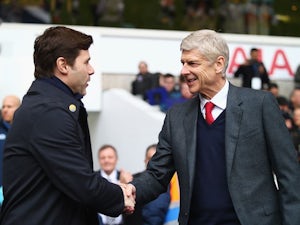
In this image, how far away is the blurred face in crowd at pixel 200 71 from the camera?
4.31 meters

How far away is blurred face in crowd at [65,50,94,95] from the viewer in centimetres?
397

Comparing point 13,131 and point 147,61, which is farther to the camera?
point 147,61

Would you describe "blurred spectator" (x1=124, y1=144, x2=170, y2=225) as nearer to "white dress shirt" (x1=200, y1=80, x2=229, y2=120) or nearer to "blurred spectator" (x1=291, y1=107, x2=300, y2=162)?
"blurred spectator" (x1=291, y1=107, x2=300, y2=162)

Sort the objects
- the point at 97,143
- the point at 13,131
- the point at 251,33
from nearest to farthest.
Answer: the point at 13,131 < the point at 97,143 < the point at 251,33

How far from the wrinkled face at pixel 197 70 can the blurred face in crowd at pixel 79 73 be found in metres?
0.58

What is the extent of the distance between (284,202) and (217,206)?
352 millimetres

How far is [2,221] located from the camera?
388 cm

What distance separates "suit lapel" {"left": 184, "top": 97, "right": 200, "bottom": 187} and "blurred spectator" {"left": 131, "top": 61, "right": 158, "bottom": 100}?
38.4ft

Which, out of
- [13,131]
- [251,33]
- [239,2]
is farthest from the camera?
[239,2]

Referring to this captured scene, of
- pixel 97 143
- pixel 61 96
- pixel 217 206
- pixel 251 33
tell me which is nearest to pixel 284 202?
pixel 217 206

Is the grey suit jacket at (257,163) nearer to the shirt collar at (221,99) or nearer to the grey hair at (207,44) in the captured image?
the shirt collar at (221,99)

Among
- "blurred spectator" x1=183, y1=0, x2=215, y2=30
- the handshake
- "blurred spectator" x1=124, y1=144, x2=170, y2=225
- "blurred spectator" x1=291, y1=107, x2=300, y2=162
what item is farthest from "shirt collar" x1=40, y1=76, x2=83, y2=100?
"blurred spectator" x1=183, y1=0, x2=215, y2=30

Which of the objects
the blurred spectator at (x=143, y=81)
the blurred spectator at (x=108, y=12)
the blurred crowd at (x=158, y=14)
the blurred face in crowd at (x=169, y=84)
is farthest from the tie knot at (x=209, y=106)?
the blurred spectator at (x=108, y=12)

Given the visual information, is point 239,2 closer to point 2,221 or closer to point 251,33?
point 251,33
